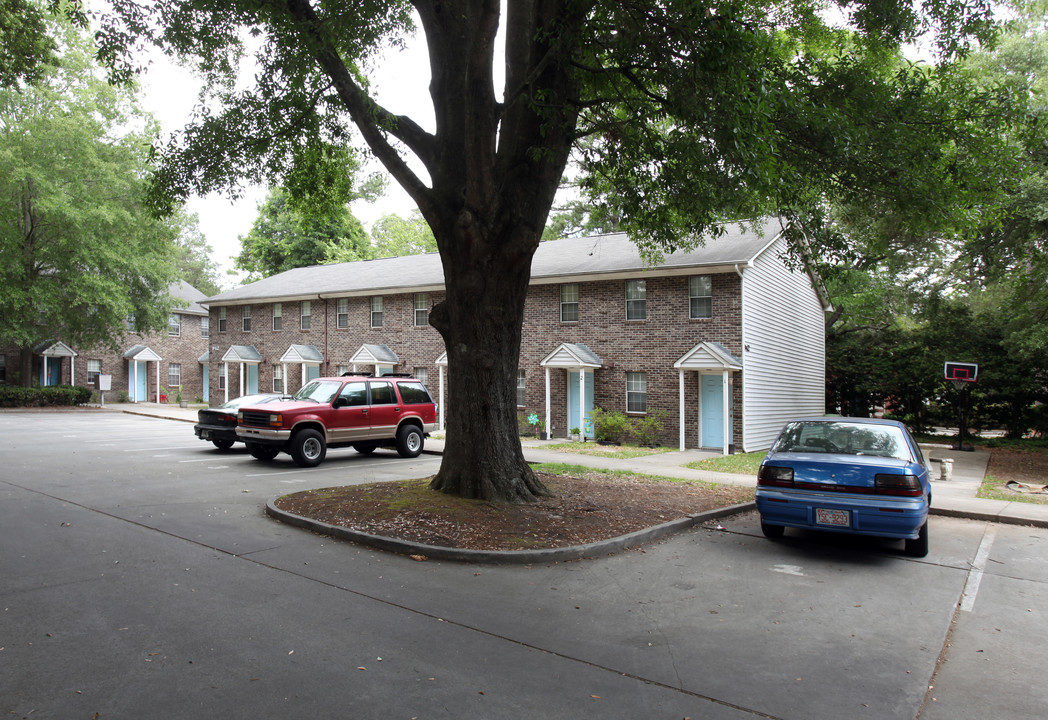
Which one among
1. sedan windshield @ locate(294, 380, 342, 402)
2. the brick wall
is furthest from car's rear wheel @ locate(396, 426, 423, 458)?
the brick wall

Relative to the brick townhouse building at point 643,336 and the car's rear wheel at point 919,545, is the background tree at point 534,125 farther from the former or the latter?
the brick townhouse building at point 643,336

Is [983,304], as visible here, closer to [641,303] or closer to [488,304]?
[641,303]

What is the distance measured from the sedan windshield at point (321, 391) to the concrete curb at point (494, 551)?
6.81m

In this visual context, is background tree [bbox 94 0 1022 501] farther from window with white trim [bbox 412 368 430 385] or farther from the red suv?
window with white trim [bbox 412 368 430 385]

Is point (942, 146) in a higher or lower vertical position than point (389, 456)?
higher

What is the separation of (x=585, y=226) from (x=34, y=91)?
30.3 meters

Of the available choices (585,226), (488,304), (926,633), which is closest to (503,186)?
(488,304)

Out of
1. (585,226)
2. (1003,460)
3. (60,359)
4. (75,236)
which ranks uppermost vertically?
(585,226)

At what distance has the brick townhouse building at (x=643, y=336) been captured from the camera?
19.7 metres

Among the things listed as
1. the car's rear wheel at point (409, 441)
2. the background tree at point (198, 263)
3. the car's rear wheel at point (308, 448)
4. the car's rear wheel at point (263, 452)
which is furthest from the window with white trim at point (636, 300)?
the background tree at point (198, 263)

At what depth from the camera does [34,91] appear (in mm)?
31688

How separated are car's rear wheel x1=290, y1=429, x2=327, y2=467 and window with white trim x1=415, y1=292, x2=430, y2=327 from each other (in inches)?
475

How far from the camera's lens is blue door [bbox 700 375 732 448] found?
19.8m

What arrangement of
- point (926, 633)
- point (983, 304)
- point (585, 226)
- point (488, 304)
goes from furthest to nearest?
point (585, 226) → point (983, 304) → point (488, 304) → point (926, 633)
